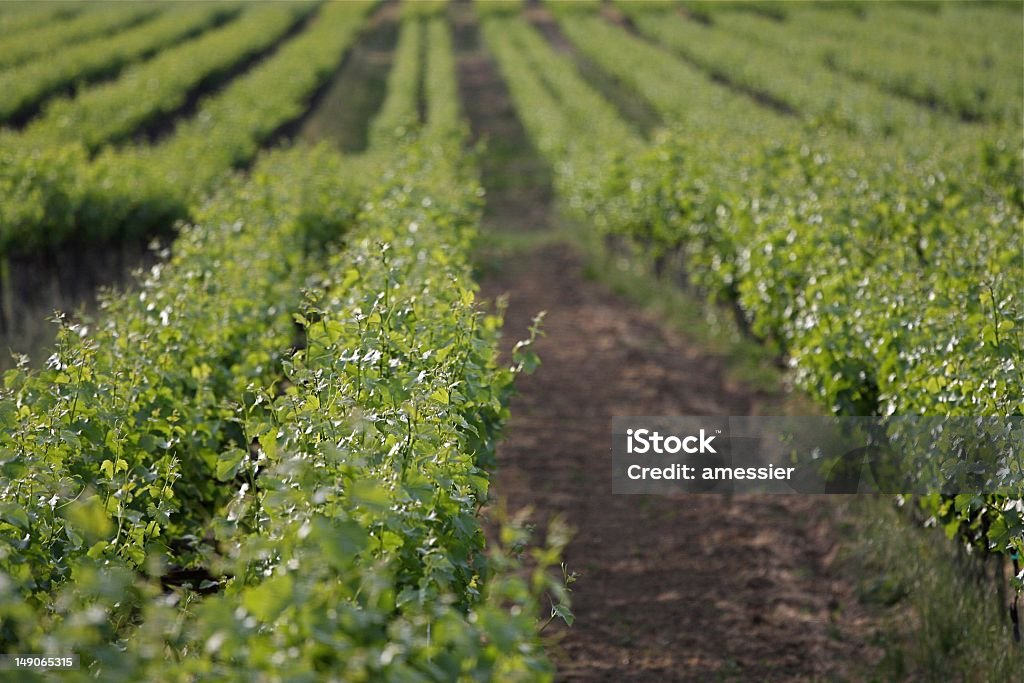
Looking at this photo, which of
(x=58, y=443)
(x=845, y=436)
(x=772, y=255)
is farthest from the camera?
(x=772, y=255)

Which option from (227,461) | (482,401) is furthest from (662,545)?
(227,461)

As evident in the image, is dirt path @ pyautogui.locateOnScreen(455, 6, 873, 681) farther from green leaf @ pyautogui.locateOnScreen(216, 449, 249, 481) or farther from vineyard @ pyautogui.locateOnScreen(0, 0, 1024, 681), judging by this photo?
green leaf @ pyautogui.locateOnScreen(216, 449, 249, 481)

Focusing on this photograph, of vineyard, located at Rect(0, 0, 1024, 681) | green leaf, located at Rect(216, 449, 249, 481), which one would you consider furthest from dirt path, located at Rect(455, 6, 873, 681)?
green leaf, located at Rect(216, 449, 249, 481)

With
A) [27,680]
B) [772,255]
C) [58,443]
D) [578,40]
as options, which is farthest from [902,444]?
[578,40]

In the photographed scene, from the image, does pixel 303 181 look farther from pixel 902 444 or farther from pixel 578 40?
pixel 578 40

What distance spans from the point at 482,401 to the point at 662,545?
3.03 metres

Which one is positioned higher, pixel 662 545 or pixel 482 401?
pixel 482 401

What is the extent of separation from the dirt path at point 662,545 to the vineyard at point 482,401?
0.10 ft

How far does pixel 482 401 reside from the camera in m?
4.30

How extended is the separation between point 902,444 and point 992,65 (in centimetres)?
2492

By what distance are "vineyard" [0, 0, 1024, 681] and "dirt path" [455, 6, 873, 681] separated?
29 millimetres

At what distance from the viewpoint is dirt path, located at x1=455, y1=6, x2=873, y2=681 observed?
18.6 ft

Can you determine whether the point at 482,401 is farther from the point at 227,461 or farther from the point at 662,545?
the point at 662,545

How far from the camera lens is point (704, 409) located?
9250 mm
